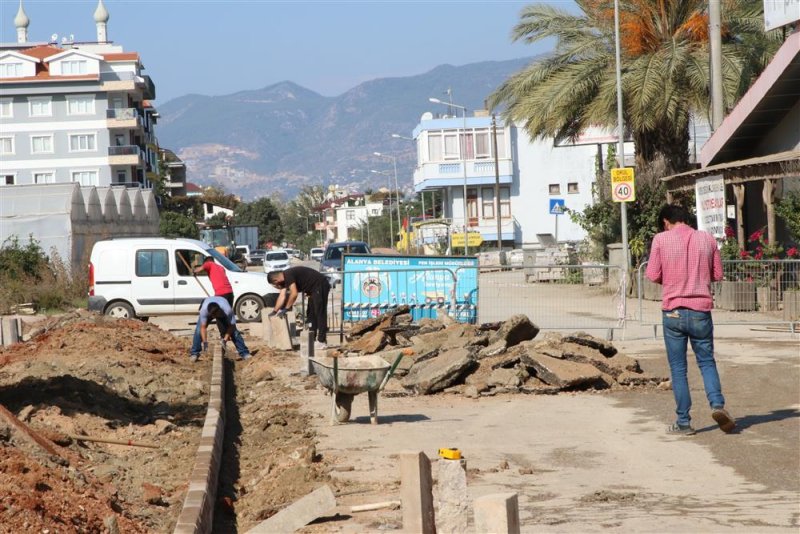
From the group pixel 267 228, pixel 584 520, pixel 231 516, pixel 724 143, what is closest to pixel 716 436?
pixel 584 520

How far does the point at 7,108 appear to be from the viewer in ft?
309

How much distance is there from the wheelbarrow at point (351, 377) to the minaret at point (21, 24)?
395ft

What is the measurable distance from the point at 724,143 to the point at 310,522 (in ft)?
73.8

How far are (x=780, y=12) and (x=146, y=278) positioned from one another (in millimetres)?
14852

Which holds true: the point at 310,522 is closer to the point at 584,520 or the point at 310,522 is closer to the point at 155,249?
the point at 584,520

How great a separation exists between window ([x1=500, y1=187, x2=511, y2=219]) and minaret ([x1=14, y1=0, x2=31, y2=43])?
64.6 m

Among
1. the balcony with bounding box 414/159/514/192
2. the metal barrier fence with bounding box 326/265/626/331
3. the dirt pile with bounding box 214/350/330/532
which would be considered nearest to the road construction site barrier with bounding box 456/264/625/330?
the metal barrier fence with bounding box 326/265/626/331

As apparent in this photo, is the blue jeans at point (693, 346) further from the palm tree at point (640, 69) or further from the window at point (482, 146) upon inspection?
the window at point (482, 146)

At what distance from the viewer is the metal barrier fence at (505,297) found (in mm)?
21219

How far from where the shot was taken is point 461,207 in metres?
83.2

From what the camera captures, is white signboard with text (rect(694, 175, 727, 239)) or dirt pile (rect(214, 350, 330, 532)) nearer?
dirt pile (rect(214, 350, 330, 532))

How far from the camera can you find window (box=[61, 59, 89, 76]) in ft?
312

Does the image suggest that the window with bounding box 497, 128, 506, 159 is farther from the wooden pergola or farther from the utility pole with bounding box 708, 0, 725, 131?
the utility pole with bounding box 708, 0, 725, 131

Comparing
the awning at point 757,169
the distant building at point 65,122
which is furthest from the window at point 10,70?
the awning at point 757,169
